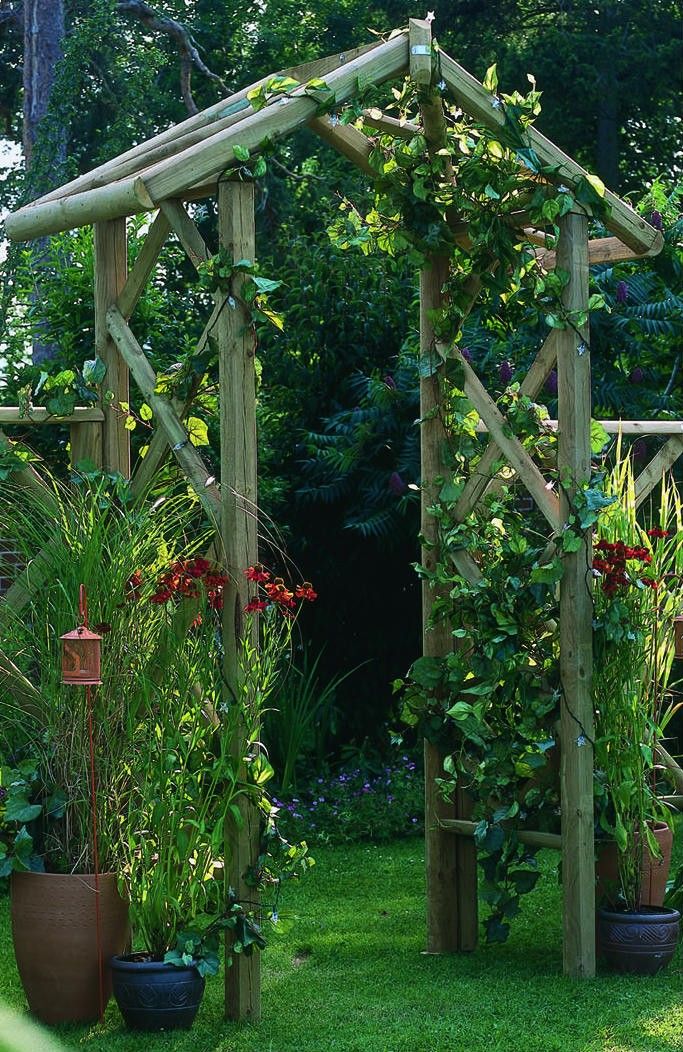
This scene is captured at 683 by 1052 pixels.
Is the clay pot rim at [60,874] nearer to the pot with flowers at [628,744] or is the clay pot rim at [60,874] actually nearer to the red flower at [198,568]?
the red flower at [198,568]

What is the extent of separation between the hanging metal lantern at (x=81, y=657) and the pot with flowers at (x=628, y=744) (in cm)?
171

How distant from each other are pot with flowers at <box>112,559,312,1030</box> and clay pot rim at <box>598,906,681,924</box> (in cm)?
115

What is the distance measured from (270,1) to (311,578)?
37.1 feet

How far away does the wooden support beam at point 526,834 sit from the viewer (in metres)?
4.54

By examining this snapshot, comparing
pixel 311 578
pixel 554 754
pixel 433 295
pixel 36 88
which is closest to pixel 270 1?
pixel 36 88

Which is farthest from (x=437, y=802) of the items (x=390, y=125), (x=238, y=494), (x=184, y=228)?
(x=390, y=125)

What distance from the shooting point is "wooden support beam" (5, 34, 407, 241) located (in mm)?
3855

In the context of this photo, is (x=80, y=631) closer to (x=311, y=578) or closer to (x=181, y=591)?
(x=181, y=591)

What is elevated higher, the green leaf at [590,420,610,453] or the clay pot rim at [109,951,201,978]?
the green leaf at [590,420,610,453]

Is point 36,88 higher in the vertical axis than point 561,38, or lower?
lower

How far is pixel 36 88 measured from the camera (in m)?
11.1

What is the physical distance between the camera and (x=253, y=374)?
4.03 m

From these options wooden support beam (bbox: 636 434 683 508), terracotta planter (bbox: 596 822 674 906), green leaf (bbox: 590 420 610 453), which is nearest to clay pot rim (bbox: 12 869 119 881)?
terracotta planter (bbox: 596 822 674 906)

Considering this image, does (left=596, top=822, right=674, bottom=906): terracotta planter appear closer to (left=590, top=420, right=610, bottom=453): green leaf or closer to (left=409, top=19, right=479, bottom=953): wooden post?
(left=409, top=19, right=479, bottom=953): wooden post
